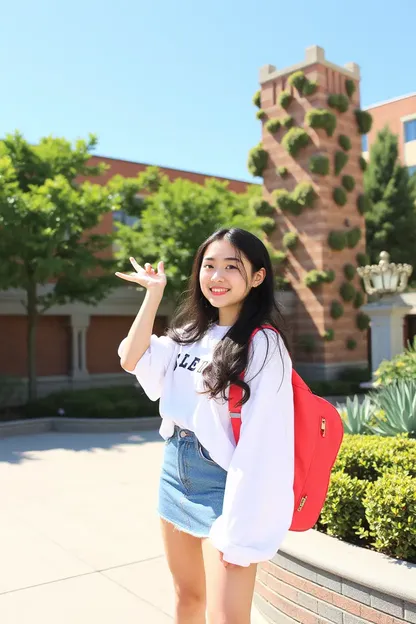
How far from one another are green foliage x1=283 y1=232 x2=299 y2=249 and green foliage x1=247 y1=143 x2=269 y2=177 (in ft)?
8.68

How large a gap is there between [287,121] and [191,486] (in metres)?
18.8

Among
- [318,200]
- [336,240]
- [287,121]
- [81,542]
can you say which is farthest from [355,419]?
[287,121]

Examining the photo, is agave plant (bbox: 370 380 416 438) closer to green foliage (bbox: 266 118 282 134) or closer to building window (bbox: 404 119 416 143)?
green foliage (bbox: 266 118 282 134)

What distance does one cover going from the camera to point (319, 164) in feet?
61.5

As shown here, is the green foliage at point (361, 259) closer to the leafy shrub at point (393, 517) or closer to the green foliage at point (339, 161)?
the green foliage at point (339, 161)

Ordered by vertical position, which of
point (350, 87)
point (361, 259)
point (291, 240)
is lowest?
Answer: point (361, 259)

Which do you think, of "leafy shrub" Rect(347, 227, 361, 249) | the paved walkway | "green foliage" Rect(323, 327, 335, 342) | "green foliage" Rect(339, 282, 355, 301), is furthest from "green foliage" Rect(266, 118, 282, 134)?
the paved walkway

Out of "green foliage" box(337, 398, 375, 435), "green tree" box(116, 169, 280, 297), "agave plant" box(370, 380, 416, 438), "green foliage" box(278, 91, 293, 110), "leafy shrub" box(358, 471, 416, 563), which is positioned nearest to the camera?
"leafy shrub" box(358, 471, 416, 563)

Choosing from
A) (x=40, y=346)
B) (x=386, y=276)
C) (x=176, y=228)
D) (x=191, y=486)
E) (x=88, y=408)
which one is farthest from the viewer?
(x=40, y=346)

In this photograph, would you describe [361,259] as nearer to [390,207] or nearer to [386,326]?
[386,326]

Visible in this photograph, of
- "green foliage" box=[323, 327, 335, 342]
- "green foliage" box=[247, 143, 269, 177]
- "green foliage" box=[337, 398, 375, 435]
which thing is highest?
"green foliage" box=[247, 143, 269, 177]

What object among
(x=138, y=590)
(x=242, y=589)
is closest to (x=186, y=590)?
(x=242, y=589)

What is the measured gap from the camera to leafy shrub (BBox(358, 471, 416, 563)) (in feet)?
10.5

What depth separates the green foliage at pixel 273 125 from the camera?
65.0 feet
